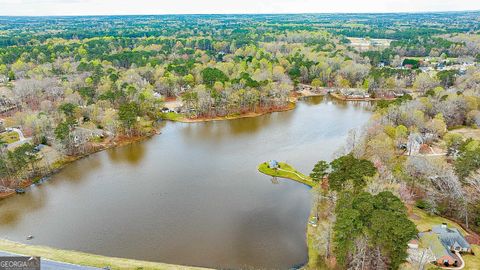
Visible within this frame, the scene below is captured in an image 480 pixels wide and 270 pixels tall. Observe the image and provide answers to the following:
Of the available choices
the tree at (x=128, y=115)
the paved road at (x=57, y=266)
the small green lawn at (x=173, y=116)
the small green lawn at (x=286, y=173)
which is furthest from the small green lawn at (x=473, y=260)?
the small green lawn at (x=173, y=116)

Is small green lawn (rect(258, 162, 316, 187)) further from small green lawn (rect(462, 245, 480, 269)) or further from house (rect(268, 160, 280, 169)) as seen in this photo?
small green lawn (rect(462, 245, 480, 269))

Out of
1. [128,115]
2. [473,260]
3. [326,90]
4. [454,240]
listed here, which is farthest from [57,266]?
[326,90]

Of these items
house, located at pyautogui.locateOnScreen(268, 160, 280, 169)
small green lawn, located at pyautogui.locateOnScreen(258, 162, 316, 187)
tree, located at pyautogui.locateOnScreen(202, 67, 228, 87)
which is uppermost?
tree, located at pyautogui.locateOnScreen(202, 67, 228, 87)

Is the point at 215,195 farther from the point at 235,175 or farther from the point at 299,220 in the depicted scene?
the point at 299,220

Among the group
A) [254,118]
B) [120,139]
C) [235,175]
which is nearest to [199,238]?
[235,175]

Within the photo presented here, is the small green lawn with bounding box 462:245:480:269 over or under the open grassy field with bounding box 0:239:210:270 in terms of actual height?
under

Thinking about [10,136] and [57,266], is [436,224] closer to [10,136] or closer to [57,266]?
[57,266]

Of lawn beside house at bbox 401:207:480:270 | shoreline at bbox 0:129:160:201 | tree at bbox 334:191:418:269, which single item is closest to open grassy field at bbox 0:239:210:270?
tree at bbox 334:191:418:269
